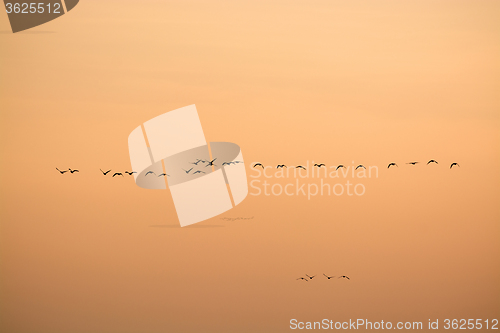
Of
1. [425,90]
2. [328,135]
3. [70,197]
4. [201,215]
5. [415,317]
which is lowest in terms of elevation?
[415,317]

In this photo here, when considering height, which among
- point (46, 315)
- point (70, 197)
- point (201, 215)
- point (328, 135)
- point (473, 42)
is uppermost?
point (473, 42)

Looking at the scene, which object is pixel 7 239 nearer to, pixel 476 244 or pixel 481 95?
pixel 476 244

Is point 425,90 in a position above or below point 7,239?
above

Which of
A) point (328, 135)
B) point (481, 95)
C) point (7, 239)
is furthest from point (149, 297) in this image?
point (481, 95)

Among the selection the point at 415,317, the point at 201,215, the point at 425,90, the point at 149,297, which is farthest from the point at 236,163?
the point at 415,317

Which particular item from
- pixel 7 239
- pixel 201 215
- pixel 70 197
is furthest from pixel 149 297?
pixel 7 239

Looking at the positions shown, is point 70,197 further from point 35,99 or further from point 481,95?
point 481,95

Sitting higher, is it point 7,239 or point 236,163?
point 236,163

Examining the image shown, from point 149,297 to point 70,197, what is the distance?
0.81 meters

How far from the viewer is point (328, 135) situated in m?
2.03

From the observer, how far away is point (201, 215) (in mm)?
2029

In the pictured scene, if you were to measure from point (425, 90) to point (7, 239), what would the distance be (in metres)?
2.80

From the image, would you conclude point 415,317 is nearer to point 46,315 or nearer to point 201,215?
point 201,215

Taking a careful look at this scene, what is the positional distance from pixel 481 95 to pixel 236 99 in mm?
1553
